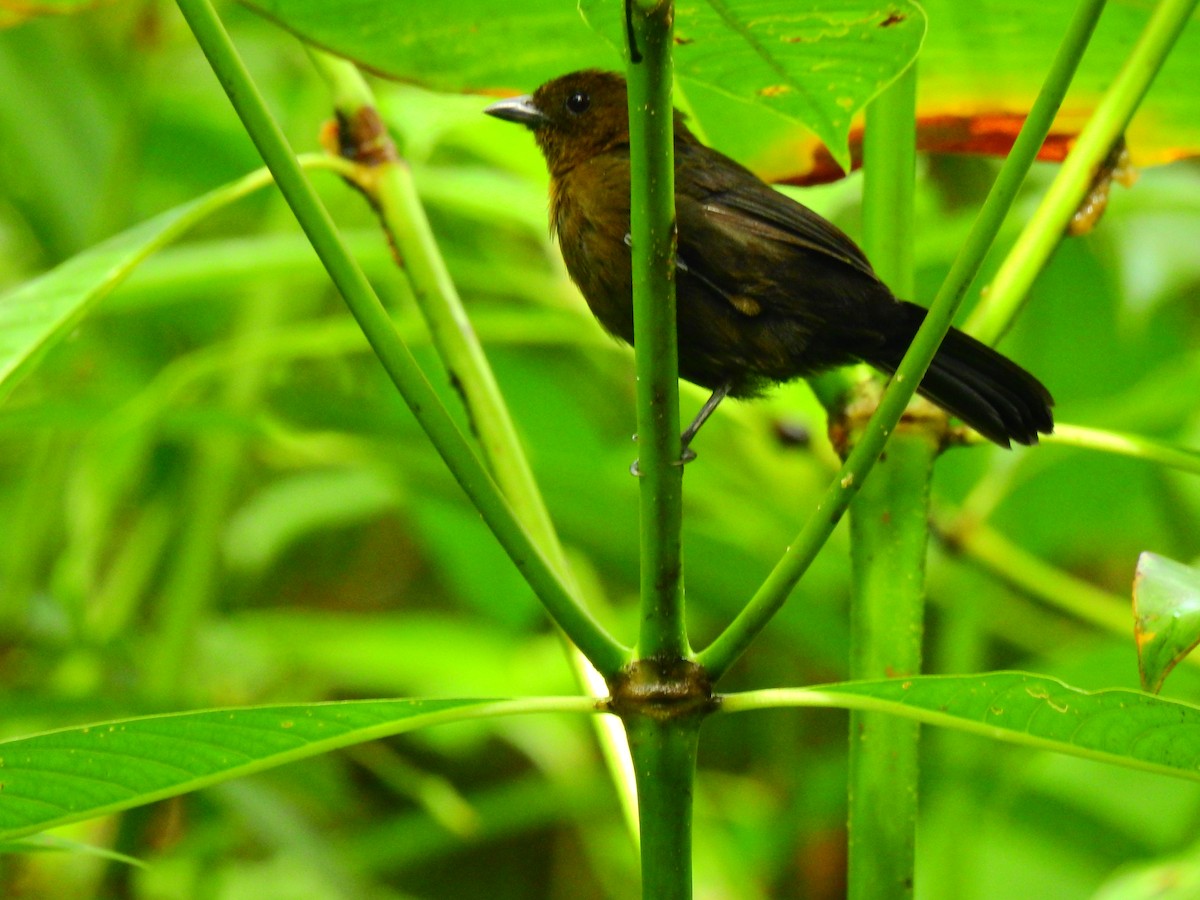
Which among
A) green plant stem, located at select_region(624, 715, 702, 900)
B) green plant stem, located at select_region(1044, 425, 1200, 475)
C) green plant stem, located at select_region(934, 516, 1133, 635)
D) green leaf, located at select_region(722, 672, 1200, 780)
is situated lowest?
green plant stem, located at select_region(624, 715, 702, 900)

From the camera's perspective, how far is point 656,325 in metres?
1.05

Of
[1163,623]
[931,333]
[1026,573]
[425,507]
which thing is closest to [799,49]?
[931,333]

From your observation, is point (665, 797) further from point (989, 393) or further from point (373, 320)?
point (989, 393)

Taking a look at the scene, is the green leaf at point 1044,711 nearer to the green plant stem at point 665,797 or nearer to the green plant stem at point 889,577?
the green plant stem at point 665,797

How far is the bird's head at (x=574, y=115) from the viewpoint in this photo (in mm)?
2373

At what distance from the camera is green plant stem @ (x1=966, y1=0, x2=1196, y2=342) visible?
1.45 m

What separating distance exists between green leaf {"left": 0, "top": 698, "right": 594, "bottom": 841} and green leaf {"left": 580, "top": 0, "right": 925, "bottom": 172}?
24.4 inches

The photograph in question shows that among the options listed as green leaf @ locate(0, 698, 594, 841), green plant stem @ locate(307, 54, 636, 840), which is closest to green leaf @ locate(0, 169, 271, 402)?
green plant stem @ locate(307, 54, 636, 840)

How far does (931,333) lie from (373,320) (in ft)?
1.44

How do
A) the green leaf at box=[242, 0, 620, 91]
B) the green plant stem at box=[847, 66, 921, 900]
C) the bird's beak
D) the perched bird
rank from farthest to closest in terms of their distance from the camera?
1. the bird's beak
2. the perched bird
3. the green leaf at box=[242, 0, 620, 91]
4. the green plant stem at box=[847, 66, 921, 900]

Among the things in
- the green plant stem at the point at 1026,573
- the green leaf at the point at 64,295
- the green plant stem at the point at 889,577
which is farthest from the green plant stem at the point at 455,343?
the green plant stem at the point at 1026,573

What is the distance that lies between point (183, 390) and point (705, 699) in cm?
165

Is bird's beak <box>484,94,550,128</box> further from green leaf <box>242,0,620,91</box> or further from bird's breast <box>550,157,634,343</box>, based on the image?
green leaf <box>242,0,620,91</box>

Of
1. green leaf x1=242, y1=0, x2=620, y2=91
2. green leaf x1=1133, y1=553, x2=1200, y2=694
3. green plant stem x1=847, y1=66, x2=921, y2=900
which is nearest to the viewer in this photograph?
green leaf x1=1133, y1=553, x2=1200, y2=694
